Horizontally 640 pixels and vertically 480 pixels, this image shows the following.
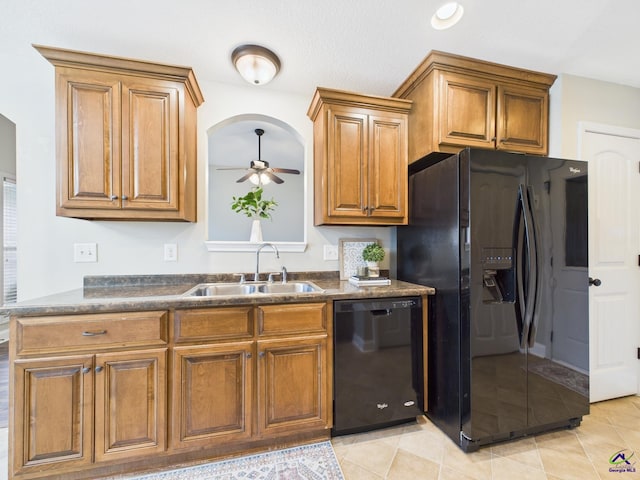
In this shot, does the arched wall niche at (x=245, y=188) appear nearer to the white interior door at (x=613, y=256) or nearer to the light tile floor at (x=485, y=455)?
the light tile floor at (x=485, y=455)

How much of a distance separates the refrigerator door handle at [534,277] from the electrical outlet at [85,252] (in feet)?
9.34

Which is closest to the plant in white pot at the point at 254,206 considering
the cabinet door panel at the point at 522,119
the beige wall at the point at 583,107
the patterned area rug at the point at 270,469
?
the patterned area rug at the point at 270,469

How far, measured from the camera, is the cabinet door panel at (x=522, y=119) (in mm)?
1945

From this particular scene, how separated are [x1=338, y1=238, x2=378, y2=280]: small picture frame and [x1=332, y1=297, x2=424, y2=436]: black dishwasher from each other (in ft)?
2.04

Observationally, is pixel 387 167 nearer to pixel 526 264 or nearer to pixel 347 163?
pixel 347 163

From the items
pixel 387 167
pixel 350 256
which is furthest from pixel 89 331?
pixel 387 167

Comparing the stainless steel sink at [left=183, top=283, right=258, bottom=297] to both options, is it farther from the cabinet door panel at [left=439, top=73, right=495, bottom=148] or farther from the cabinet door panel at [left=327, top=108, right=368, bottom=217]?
the cabinet door panel at [left=439, top=73, right=495, bottom=148]

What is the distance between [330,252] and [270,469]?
1.45 m

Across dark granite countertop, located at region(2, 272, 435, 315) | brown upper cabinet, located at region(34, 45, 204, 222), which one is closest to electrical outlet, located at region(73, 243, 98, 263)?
dark granite countertop, located at region(2, 272, 435, 315)

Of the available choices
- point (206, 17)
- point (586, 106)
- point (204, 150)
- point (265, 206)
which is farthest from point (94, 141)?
point (586, 106)

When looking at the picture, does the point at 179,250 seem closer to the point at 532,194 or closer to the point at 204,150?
the point at 204,150

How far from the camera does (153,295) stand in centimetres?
155

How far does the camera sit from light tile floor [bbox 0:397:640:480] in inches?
56.2

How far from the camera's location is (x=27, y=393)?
1291 millimetres
